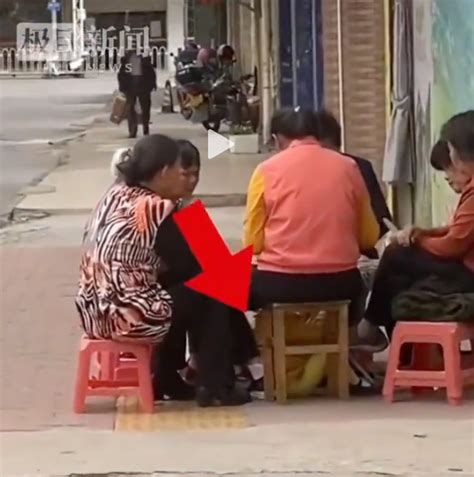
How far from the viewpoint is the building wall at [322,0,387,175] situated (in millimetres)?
14234

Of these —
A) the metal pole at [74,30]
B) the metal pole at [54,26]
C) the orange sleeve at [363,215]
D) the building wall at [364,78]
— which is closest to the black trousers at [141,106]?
the building wall at [364,78]

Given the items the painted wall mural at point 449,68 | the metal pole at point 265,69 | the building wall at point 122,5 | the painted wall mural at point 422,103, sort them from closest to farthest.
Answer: the painted wall mural at point 449,68 < the painted wall mural at point 422,103 < the metal pole at point 265,69 < the building wall at point 122,5

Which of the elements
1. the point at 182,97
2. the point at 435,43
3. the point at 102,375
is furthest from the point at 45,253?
the point at 182,97

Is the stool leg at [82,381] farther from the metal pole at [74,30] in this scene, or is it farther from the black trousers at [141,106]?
the metal pole at [74,30]

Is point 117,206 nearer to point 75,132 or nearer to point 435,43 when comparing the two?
point 435,43

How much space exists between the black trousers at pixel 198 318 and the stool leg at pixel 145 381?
6.9 inches

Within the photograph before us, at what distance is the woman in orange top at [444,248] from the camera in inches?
287

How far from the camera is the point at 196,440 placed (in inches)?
261

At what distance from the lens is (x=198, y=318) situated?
24.0 ft

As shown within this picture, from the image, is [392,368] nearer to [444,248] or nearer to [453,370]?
[453,370]

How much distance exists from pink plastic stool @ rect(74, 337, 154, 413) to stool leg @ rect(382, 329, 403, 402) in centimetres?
112

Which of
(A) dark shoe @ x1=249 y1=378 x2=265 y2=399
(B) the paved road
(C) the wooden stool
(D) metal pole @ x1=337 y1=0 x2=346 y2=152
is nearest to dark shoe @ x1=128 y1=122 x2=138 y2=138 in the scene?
(B) the paved road

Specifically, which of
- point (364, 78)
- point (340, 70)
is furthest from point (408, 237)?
point (340, 70)

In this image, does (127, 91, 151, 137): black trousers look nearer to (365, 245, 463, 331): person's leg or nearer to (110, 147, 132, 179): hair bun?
(110, 147, 132, 179): hair bun
